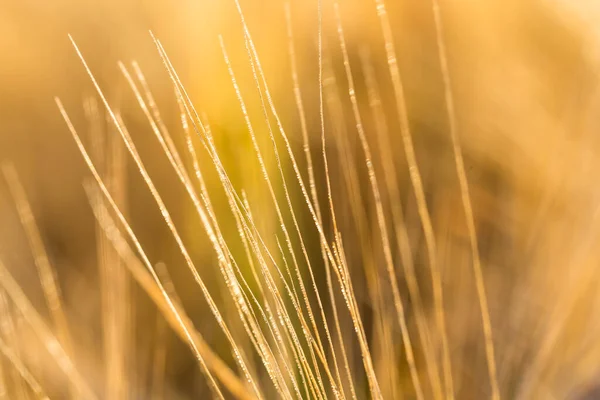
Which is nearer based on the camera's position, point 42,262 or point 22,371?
point 22,371

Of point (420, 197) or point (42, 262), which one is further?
point (42, 262)

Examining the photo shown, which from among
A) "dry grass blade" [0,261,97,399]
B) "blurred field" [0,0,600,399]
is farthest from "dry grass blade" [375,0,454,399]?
"dry grass blade" [0,261,97,399]

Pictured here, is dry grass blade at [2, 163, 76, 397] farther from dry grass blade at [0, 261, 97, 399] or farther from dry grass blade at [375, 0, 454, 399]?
dry grass blade at [375, 0, 454, 399]

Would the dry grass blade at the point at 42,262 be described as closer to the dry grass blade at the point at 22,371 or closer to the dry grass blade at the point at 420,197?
the dry grass blade at the point at 22,371

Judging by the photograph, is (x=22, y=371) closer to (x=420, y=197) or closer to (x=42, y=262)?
(x=42, y=262)

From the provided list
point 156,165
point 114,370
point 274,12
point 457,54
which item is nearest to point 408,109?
point 457,54

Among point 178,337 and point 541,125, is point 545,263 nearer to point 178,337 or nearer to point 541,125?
point 541,125

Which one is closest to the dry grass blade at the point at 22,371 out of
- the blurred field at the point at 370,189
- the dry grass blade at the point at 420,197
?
the blurred field at the point at 370,189

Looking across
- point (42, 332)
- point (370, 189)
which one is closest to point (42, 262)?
point (42, 332)

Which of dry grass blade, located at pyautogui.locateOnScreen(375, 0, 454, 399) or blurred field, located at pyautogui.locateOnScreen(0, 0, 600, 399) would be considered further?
blurred field, located at pyautogui.locateOnScreen(0, 0, 600, 399)
